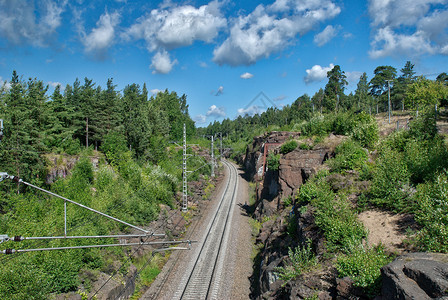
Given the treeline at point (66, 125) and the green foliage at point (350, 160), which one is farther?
the treeline at point (66, 125)

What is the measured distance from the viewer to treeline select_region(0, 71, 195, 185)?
24.8 meters

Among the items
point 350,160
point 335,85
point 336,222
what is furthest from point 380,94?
point 336,222

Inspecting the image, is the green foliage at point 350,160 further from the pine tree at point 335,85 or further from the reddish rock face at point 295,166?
the pine tree at point 335,85

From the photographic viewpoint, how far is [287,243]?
57.4 ft

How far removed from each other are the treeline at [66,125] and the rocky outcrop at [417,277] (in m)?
27.0

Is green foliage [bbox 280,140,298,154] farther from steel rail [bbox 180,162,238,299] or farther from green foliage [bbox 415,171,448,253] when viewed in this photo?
green foliage [bbox 415,171,448,253]

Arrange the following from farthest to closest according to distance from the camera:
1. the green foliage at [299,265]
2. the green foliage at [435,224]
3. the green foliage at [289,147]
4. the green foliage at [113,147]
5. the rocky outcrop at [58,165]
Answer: the green foliage at [113,147], the rocky outcrop at [58,165], the green foliage at [289,147], the green foliage at [299,265], the green foliage at [435,224]

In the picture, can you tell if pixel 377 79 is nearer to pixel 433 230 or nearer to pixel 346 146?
pixel 346 146

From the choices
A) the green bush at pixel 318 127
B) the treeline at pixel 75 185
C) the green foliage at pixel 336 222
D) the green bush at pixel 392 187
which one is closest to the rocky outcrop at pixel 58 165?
the treeline at pixel 75 185

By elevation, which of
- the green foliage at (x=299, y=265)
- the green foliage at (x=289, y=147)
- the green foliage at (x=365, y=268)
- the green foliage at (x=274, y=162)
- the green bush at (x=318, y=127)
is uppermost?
the green bush at (x=318, y=127)

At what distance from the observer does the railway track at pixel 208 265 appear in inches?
706

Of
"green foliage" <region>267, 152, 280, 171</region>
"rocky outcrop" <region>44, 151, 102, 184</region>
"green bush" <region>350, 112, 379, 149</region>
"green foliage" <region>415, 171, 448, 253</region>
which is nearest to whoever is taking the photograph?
"green foliage" <region>415, 171, 448, 253</region>

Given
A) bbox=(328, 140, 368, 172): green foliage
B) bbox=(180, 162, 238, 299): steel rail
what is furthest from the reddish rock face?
bbox=(180, 162, 238, 299): steel rail

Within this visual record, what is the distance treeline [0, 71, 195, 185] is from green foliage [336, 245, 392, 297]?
25.7m
